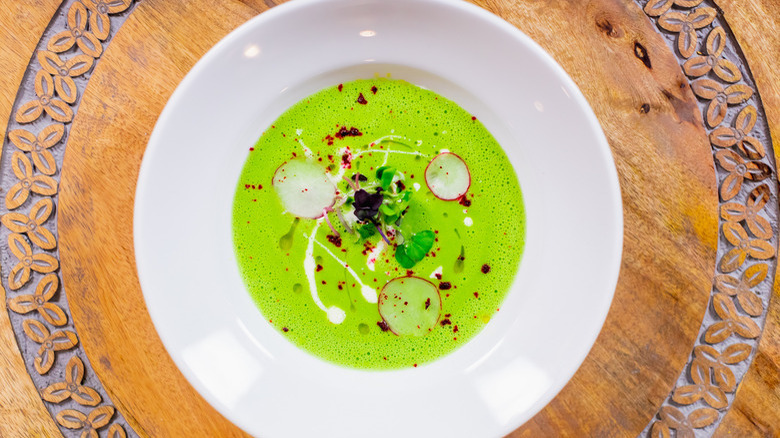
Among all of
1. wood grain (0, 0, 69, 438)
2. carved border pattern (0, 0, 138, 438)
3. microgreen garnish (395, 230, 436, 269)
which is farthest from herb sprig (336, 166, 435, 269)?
wood grain (0, 0, 69, 438)

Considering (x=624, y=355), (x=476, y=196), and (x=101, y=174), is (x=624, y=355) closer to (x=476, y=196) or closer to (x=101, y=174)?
(x=476, y=196)

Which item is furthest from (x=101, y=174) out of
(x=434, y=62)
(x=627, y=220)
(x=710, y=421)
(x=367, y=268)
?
(x=710, y=421)

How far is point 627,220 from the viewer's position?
188 centimetres

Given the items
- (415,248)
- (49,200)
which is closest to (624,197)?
(415,248)

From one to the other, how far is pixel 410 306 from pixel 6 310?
4.85 ft

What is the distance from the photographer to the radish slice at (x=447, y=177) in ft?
6.81

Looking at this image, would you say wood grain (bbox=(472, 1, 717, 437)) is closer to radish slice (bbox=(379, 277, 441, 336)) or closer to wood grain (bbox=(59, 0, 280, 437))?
radish slice (bbox=(379, 277, 441, 336))

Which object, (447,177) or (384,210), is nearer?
(384,210)

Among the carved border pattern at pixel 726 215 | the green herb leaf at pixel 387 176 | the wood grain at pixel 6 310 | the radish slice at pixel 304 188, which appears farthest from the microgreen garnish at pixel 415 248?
the wood grain at pixel 6 310

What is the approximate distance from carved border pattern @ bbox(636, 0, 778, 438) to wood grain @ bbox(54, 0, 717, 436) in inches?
2.2

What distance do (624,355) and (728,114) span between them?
937 millimetres

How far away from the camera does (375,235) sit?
6.85ft

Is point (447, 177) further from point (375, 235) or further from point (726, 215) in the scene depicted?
point (726, 215)

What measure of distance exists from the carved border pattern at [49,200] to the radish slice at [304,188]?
77 cm
